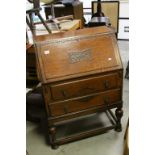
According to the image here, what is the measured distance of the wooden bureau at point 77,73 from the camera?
1.66 metres

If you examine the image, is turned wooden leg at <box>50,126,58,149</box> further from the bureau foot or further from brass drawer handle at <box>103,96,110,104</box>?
brass drawer handle at <box>103,96,110,104</box>

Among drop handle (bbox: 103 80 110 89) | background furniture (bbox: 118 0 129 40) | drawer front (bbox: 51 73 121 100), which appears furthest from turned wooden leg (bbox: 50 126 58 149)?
background furniture (bbox: 118 0 129 40)

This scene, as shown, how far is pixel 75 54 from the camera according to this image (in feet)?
5.56

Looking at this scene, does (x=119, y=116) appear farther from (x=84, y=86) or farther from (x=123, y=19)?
(x=123, y=19)

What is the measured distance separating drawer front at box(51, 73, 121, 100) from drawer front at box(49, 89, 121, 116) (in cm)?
5

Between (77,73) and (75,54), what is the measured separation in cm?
15

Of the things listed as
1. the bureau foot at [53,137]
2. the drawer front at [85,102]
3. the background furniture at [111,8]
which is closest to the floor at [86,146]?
the bureau foot at [53,137]

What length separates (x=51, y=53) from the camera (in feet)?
5.45

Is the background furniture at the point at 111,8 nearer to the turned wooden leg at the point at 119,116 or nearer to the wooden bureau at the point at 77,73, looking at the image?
the wooden bureau at the point at 77,73

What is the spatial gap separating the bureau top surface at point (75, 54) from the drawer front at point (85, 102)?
8.6 inches

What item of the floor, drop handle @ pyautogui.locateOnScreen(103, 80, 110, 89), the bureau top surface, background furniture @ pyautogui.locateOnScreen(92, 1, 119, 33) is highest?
background furniture @ pyautogui.locateOnScreen(92, 1, 119, 33)

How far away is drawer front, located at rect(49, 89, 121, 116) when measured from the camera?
1.74 m
